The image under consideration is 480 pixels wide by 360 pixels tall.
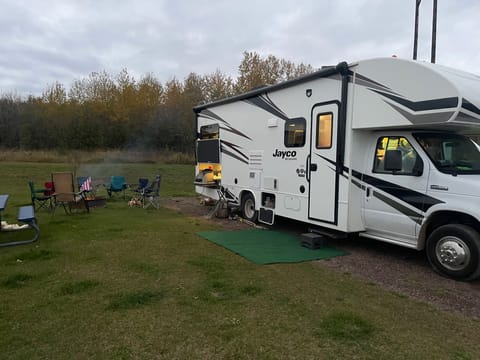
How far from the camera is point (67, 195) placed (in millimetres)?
9062

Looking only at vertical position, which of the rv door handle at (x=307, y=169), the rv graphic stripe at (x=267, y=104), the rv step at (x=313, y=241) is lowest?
the rv step at (x=313, y=241)

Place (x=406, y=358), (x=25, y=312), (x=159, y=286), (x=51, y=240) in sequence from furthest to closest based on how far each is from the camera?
(x=51, y=240)
(x=159, y=286)
(x=25, y=312)
(x=406, y=358)

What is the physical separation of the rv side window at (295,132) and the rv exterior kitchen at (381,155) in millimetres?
19

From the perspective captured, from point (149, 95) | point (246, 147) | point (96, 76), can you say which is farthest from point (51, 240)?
point (96, 76)

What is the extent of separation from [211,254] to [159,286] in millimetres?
1488

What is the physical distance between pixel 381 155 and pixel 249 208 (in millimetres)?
3609

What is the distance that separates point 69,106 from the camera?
2733cm

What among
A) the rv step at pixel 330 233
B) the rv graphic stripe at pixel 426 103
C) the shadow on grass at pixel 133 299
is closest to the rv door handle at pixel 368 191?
the rv step at pixel 330 233

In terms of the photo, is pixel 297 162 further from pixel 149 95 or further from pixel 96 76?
pixel 96 76

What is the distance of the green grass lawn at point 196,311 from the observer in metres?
2.93

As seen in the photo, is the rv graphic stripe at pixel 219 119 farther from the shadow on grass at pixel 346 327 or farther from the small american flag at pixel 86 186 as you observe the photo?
the shadow on grass at pixel 346 327

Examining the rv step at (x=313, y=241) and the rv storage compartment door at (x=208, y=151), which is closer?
the rv step at (x=313, y=241)

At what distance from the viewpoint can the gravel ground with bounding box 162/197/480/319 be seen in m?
4.04

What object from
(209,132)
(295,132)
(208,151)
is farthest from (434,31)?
(208,151)
